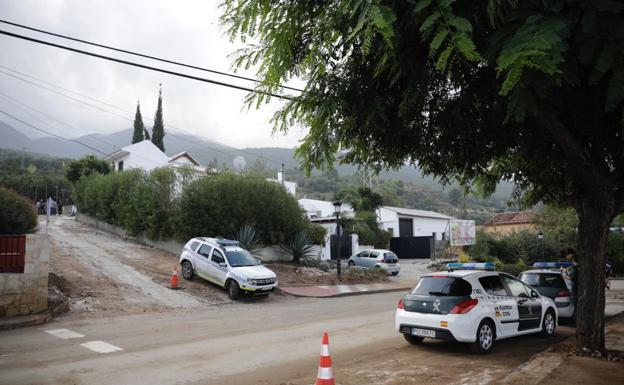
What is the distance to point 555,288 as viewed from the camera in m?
12.7

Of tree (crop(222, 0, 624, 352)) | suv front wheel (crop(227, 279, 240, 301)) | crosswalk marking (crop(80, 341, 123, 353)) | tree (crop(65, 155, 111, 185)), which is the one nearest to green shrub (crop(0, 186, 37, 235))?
suv front wheel (crop(227, 279, 240, 301))

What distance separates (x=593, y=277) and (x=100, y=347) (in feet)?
30.7

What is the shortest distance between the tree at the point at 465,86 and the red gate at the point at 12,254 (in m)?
9.11

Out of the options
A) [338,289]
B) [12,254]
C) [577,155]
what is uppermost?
[577,155]

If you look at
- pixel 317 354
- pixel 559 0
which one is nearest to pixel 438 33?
pixel 559 0

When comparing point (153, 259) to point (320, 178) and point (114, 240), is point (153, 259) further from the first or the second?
point (320, 178)

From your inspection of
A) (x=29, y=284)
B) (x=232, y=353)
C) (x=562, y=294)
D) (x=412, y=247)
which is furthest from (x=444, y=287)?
(x=412, y=247)

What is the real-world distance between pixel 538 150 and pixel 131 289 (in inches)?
559

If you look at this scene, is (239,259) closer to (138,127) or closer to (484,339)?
(484,339)

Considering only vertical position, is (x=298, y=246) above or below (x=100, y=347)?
above

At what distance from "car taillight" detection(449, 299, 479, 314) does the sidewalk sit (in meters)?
11.0

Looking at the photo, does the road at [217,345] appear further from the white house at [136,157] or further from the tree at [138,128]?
the tree at [138,128]

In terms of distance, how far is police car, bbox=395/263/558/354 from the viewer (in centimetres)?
870

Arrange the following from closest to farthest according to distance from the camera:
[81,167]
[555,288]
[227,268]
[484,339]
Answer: [484,339], [555,288], [227,268], [81,167]
